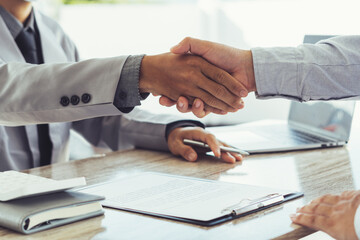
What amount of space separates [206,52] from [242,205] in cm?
57

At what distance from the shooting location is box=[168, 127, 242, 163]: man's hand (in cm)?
136

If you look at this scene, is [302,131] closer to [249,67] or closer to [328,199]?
[249,67]

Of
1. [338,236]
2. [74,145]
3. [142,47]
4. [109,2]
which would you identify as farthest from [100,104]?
[109,2]

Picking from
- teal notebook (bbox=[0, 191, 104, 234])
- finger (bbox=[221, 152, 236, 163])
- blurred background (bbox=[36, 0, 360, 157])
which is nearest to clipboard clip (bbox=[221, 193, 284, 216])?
teal notebook (bbox=[0, 191, 104, 234])

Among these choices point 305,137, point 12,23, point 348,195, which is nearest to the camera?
point 348,195

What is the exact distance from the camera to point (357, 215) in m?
0.86

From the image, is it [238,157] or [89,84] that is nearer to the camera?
[89,84]

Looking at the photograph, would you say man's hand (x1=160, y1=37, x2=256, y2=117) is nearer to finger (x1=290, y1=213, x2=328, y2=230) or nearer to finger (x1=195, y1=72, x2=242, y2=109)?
finger (x1=195, y1=72, x2=242, y2=109)

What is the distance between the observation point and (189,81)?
4.36 ft

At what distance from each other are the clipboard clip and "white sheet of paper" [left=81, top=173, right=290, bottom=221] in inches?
0.7

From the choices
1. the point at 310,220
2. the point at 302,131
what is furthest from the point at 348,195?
the point at 302,131

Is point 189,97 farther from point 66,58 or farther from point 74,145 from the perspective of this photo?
point 74,145

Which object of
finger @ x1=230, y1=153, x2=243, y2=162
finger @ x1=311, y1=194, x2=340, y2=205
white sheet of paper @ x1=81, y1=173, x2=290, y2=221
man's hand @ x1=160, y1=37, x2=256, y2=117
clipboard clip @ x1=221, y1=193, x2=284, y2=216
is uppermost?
man's hand @ x1=160, y1=37, x2=256, y2=117

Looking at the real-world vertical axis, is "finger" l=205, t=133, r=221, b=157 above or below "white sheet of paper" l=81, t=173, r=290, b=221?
below
